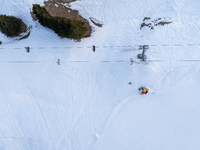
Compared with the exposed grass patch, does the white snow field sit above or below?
below

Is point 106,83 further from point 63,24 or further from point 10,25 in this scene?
point 10,25

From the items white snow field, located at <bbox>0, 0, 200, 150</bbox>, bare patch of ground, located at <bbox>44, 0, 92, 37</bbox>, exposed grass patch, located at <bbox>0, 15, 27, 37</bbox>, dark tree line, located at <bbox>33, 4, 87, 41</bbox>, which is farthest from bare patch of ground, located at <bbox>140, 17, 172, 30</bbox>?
exposed grass patch, located at <bbox>0, 15, 27, 37</bbox>

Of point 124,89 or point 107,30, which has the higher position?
point 107,30

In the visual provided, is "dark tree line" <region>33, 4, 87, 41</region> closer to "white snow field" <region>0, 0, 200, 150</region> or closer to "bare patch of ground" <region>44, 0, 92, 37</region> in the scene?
"bare patch of ground" <region>44, 0, 92, 37</region>

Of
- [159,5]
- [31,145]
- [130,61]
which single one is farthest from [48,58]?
[159,5]

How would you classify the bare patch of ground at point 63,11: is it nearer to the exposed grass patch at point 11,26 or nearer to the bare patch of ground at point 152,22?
the exposed grass patch at point 11,26

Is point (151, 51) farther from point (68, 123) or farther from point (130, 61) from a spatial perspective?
point (68, 123)
